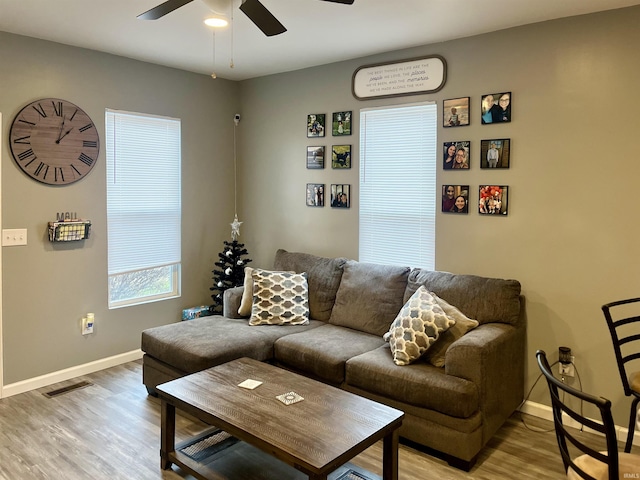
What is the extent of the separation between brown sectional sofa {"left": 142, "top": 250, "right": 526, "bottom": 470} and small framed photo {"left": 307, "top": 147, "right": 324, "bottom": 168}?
0.84 metres

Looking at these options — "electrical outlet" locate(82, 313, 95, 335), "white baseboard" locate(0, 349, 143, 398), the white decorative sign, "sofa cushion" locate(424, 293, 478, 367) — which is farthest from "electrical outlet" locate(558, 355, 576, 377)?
"electrical outlet" locate(82, 313, 95, 335)

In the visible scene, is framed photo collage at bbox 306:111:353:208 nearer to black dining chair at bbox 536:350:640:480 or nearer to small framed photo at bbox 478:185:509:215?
small framed photo at bbox 478:185:509:215

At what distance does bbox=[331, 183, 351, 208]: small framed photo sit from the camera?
4297mm

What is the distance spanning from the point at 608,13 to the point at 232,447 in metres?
3.38

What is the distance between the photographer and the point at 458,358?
276 cm

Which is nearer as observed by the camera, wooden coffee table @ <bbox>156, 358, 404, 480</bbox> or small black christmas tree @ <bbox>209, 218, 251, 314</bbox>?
wooden coffee table @ <bbox>156, 358, 404, 480</bbox>

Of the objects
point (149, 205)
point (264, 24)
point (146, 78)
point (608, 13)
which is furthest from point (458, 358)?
point (146, 78)

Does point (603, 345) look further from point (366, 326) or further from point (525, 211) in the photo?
point (366, 326)

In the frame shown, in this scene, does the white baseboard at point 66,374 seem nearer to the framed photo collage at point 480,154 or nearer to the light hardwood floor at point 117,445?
the light hardwood floor at point 117,445

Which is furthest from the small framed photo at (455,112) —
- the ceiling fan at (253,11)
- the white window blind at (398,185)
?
the ceiling fan at (253,11)

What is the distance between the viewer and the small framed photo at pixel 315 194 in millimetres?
4480

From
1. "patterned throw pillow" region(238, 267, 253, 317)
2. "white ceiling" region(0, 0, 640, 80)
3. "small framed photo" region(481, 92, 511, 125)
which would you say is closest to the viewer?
"white ceiling" region(0, 0, 640, 80)

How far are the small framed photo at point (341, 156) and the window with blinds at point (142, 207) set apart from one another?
1.47 metres

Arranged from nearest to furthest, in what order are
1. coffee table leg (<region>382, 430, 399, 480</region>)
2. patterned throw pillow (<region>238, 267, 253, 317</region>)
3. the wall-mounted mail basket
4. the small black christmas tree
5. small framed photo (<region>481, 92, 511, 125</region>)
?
coffee table leg (<region>382, 430, 399, 480</region>) → small framed photo (<region>481, 92, 511, 125</region>) → the wall-mounted mail basket → patterned throw pillow (<region>238, 267, 253, 317</region>) → the small black christmas tree
